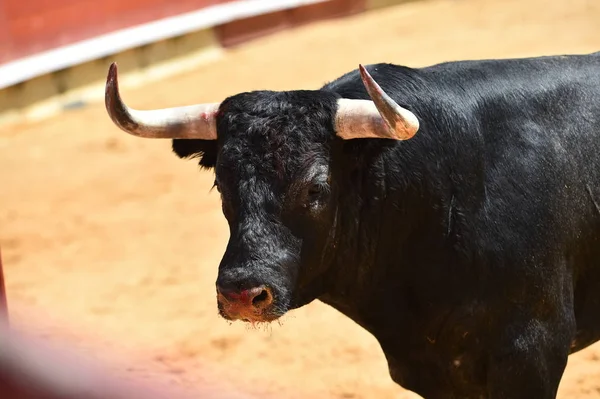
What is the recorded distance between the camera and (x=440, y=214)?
341cm

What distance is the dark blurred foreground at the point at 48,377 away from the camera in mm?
1346

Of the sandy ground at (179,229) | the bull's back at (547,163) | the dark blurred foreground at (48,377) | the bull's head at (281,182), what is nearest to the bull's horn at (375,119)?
the bull's head at (281,182)

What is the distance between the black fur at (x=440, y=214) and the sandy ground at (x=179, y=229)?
2.71ft

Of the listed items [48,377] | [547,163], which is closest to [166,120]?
[547,163]

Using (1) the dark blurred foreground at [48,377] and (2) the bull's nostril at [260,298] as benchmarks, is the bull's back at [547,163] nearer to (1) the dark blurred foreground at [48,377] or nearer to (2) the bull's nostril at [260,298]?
(2) the bull's nostril at [260,298]

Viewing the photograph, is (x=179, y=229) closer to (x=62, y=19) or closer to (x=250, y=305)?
(x=250, y=305)

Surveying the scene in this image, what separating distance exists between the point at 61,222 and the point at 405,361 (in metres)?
4.41

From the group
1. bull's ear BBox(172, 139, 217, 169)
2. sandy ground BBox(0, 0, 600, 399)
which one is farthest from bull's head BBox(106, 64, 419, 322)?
sandy ground BBox(0, 0, 600, 399)

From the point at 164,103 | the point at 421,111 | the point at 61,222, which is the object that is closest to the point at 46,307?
the point at 61,222

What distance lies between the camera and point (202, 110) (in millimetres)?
3510

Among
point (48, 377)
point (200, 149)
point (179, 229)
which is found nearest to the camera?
point (48, 377)

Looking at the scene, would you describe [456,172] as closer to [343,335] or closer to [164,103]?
[343,335]

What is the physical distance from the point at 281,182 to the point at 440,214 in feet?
1.78

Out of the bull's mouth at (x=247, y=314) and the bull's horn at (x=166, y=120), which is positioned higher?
the bull's horn at (x=166, y=120)
